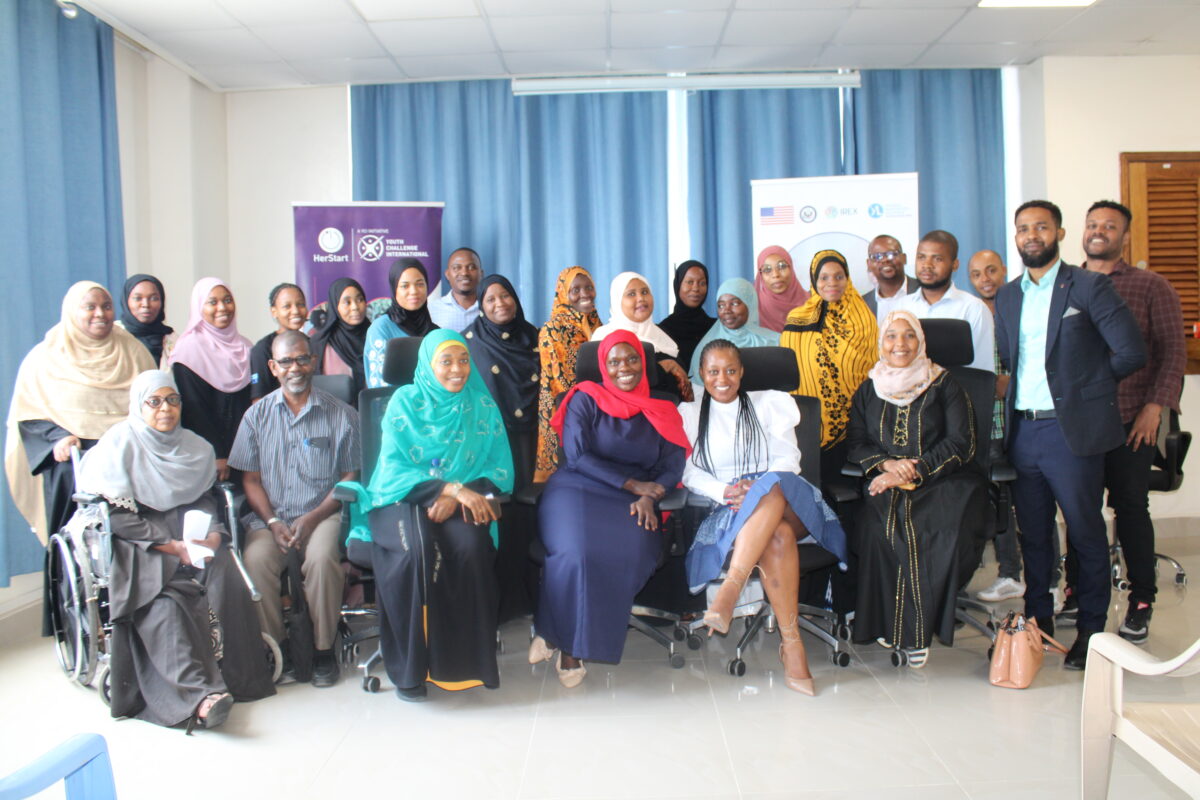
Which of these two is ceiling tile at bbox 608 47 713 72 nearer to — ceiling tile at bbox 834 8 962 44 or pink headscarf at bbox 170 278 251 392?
ceiling tile at bbox 834 8 962 44

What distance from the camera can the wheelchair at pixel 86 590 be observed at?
8.54 ft

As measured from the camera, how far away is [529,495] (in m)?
3.07

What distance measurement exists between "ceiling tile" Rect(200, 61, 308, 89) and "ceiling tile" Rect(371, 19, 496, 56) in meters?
0.83

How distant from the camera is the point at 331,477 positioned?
3.14 m

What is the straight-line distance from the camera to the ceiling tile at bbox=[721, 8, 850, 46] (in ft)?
14.4

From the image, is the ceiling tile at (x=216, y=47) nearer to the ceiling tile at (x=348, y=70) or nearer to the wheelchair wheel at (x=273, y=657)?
the ceiling tile at (x=348, y=70)

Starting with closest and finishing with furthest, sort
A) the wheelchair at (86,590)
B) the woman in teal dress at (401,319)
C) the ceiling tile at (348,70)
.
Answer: the wheelchair at (86,590) < the woman in teal dress at (401,319) < the ceiling tile at (348,70)

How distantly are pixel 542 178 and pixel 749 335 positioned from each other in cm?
243

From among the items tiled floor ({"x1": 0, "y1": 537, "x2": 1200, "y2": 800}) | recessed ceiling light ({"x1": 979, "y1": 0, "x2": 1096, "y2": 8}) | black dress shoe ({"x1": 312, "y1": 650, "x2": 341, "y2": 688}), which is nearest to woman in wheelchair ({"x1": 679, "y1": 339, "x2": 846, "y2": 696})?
tiled floor ({"x1": 0, "y1": 537, "x2": 1200, "y2": 800})

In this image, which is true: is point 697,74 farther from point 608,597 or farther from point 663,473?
point 608,597

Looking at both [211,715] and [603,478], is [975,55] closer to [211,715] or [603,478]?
[603,478]

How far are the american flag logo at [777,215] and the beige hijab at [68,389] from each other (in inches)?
143

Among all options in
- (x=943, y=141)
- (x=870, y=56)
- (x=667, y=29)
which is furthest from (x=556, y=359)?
(x=943, y=141)

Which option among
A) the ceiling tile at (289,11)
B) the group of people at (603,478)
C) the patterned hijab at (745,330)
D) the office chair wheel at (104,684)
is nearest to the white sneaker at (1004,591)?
the group of people at (603,478)
